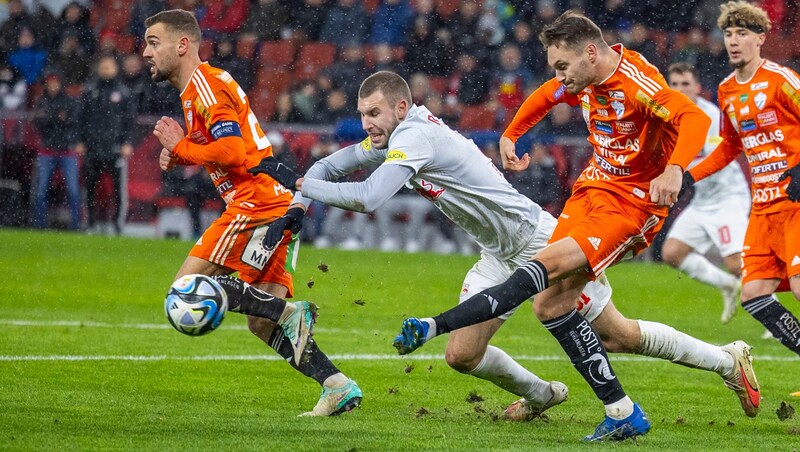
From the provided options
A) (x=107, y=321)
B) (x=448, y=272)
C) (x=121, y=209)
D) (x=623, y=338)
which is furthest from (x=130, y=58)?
(x=623, y=338)

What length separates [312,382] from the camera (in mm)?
8516

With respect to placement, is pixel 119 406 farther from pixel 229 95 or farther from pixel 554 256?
pixel 554 256

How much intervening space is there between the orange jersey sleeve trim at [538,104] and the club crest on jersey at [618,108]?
573 millimetres

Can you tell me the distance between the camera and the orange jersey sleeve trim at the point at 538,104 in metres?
7.30

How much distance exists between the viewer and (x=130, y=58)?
18.9 m

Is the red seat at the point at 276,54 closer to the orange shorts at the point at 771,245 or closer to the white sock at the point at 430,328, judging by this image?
the orange shorts at the point at 771,245

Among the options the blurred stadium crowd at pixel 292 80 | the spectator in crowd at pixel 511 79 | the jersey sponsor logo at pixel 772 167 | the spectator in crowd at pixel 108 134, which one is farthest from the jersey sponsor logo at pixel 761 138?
the spectator in crowd at pixel 108 134

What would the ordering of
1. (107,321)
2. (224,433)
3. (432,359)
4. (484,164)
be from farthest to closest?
(107,321) → (432,359) → (484,164) → (224,433)

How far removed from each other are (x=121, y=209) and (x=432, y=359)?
31.9 feet

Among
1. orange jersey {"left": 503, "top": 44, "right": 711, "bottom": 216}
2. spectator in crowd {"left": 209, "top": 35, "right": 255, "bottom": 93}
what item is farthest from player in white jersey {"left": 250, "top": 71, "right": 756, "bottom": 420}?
spectator in crowd {"left": 209, "top": 35, "right": 255, "bottom": 93}

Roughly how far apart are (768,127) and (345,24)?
43.1 ft

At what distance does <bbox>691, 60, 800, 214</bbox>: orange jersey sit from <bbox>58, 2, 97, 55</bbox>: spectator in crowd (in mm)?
14247

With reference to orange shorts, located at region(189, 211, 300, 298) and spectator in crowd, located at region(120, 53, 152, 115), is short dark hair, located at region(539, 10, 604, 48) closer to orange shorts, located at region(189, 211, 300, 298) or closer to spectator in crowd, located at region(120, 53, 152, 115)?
orange shorts, located at region(189, 211, 300, 298)

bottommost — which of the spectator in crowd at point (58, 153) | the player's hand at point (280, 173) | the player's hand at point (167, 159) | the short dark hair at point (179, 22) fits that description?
the spectator in crowd at point (58, 153)
